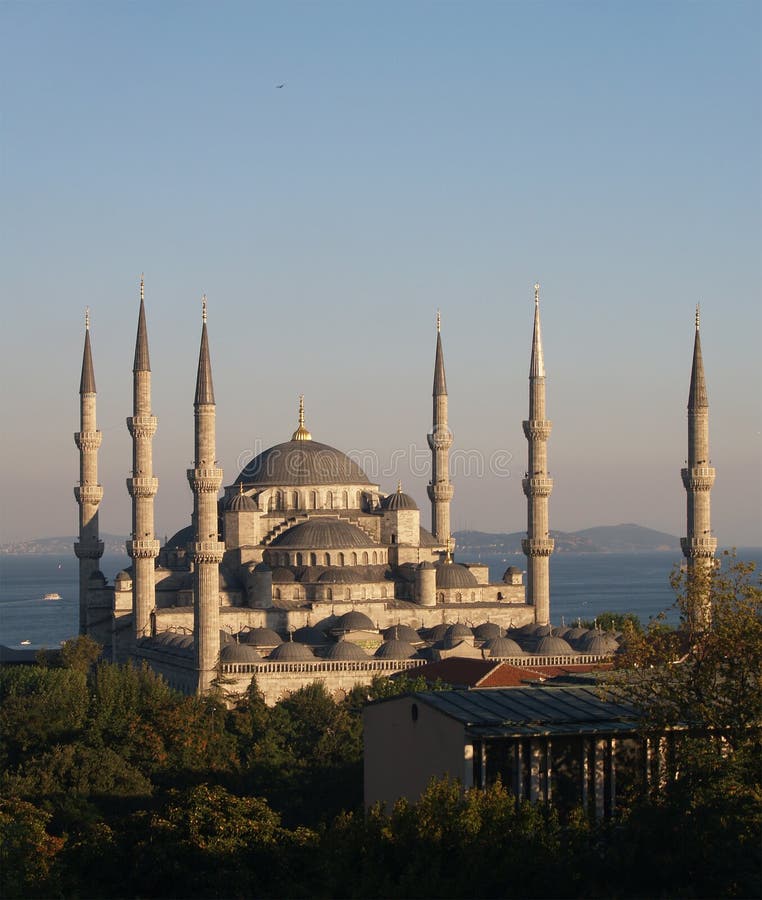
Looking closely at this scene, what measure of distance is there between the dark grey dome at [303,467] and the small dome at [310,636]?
7.71m

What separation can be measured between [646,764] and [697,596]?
2700 mm

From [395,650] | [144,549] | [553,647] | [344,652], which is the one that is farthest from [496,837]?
[144,549]

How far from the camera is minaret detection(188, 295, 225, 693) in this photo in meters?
44.3

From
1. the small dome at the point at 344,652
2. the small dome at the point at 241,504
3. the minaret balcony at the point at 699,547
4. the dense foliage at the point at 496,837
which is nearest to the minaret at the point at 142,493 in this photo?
the small dome at the point at 241,504

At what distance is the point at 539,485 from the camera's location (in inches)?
2055

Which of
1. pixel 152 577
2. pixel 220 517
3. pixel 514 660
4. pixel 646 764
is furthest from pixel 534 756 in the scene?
pixel 220 517

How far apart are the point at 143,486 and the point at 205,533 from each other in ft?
15.5

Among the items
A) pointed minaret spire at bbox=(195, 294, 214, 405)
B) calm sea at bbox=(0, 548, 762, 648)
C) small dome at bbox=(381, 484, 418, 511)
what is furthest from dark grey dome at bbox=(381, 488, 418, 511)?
calm sea at bbox=(0, 548, 762, 648)

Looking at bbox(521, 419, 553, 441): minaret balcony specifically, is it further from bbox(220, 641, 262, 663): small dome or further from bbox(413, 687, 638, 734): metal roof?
bbox(413, 687, 638, 734): metal roof

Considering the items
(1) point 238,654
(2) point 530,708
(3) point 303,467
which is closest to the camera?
(2) point 530,708

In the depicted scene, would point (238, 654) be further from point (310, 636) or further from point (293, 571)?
point (293, 571)

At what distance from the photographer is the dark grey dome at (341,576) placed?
50312 millimetres

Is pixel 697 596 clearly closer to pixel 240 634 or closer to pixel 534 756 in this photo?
pixel 534 756

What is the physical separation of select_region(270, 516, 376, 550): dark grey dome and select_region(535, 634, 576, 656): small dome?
7.64 m
